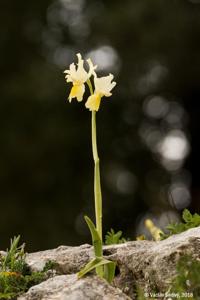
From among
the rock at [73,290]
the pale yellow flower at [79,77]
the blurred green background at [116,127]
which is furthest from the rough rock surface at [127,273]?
the blurred green background at [116,127]

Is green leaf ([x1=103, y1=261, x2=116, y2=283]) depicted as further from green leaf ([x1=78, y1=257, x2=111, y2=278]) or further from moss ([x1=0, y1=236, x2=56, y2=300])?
moss ([x1=0, y1=236, x2=56, y2=300])

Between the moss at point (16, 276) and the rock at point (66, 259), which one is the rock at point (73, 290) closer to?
the moss at point (16, 276)

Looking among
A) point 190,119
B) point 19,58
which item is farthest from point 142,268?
point 19,58

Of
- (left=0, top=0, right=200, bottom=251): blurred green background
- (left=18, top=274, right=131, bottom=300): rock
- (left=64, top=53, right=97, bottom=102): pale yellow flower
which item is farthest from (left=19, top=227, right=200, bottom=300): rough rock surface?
(left=0, top=0, right=200, bottom=251): blurred green background

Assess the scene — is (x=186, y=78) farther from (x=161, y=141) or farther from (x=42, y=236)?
(x=42, y=236)

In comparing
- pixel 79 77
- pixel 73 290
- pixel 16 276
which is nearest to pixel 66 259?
pixel 16 276

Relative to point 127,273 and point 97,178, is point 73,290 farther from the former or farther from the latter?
point 97,178
